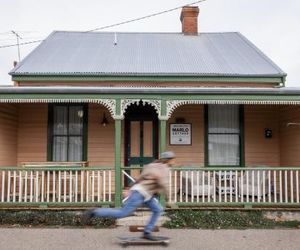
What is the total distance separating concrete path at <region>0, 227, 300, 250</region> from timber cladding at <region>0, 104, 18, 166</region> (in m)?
3.11

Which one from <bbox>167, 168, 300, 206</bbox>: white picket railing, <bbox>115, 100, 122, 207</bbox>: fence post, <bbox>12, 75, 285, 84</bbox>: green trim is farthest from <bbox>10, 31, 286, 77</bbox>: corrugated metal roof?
<bbox>167, 168, 300, 206</bbox>: white picket railing

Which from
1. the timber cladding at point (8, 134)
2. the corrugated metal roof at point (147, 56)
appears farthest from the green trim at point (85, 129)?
the timber cladding at point (8, 134)

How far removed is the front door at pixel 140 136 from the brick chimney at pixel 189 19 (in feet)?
19.0

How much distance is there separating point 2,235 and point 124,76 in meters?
6.25

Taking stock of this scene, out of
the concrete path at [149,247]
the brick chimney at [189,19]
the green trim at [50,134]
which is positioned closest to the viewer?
the concrete path at [149,247]

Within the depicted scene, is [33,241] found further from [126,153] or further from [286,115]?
[286,115]

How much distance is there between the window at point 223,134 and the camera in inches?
483

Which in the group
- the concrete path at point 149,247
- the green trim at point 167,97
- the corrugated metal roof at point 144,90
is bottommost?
the concrete path at point 149,247

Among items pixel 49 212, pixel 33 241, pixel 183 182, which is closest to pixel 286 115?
pixel 183 182

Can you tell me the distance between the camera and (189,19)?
54.2 feet

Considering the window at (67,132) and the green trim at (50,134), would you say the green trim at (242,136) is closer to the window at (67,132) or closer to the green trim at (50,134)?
the window at (67,132)

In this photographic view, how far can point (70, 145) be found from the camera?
39.8ft

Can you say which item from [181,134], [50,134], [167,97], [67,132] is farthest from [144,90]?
[50,134]

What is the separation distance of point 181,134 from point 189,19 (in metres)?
6.36
